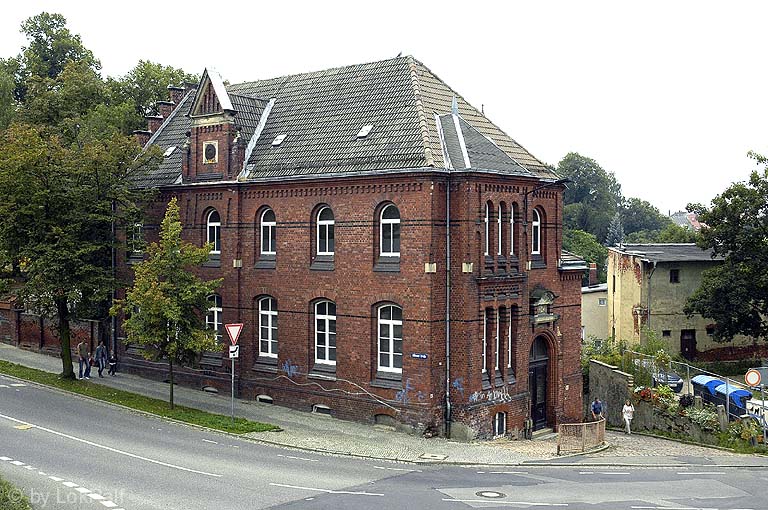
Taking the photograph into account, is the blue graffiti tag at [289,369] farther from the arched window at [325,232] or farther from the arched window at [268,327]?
the arched window at [325,232]

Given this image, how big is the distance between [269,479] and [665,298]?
117ft

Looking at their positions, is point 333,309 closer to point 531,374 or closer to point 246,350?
point 246,350

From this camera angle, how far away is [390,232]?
26734mm

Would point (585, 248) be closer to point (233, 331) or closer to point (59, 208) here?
point (59, 208)

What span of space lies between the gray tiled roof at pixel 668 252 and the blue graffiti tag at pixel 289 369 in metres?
26.6

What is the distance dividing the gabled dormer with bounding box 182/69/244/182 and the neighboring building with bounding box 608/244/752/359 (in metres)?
27.5

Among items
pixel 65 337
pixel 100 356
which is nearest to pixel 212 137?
pixel 65 337

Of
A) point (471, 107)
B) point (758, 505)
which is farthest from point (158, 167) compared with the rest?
point (758, 505)

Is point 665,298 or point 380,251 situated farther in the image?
point 665,298

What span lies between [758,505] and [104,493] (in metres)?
14.1

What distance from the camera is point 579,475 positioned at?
70.8 ft

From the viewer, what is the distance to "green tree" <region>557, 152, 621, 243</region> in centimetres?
10825

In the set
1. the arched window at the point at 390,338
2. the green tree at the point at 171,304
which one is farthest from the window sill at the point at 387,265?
the green tree at the point at 171,304

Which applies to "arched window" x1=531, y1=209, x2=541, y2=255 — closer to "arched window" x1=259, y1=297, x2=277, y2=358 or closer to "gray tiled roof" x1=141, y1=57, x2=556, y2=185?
"gray tiled roof" x1=141, y1=57, x2=556, y2=185
